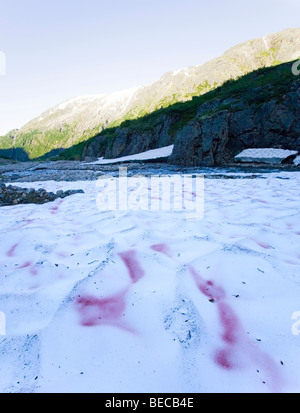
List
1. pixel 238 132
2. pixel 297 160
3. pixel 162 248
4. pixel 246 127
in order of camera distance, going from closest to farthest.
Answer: pixel 162 248 < pixel 297 160 < pixel 246 127 < pixel 238 132

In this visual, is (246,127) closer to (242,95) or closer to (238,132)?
(238,132)

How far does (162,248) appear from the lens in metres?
2.26

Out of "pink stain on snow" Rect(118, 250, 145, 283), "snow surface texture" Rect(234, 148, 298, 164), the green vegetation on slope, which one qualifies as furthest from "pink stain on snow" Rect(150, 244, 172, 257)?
the green vegetation on slope

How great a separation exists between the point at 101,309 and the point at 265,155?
1583 cm

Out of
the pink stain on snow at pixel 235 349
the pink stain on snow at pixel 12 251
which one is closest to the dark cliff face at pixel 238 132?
the pink stain on snow at pixel 12 251

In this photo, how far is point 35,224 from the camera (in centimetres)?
310

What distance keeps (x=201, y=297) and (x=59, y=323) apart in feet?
2.95

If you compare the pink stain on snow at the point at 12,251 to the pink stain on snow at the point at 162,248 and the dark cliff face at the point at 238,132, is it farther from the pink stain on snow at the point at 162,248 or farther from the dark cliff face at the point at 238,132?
the dark cliff face at the point at 238,132

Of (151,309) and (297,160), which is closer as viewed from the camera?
(151,309)

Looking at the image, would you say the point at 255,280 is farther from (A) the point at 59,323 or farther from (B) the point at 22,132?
(B) the point at 22,132

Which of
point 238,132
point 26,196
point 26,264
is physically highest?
point 238,132

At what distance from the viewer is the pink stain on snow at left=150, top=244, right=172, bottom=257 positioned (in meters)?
2.15

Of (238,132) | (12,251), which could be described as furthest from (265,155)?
(12,251)

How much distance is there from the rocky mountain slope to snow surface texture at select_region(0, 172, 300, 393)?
26.9 metres
